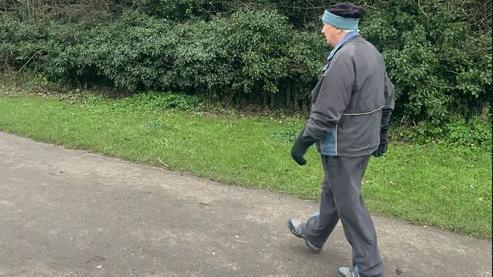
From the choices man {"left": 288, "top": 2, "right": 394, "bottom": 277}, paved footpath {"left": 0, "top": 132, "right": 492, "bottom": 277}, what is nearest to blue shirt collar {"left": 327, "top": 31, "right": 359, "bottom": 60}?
man {"left": 288, "top": 2, "right": 394, "bottom": 277}

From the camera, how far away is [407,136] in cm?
922

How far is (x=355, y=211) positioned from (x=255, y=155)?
12.0 feet

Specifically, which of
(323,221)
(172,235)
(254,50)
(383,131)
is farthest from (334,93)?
(254,50)

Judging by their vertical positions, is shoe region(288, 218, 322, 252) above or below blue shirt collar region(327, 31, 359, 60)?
below

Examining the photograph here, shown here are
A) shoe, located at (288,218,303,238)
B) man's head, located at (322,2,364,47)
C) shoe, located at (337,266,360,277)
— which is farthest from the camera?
shoe, located at (288,218,303,238)

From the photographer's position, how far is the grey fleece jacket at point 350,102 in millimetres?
3490

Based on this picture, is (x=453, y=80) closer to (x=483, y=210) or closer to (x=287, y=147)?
(x=287, y=147)

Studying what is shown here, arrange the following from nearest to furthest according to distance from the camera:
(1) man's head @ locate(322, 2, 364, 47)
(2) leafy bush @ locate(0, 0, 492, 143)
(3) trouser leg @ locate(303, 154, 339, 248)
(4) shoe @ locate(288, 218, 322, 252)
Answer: (1) man's head @ locate(322, 2, 364, 47), (3) trouser leg @ locate(303, 154, 339, 248), (4) shoe @ locate(288, 218, 322, 252), (2) leafy bush @ locate(0, 0, 492, 143)

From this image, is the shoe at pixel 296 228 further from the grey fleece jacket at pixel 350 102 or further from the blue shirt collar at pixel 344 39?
the blue shirt collar at pixel 344 39

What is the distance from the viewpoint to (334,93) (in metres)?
3.48

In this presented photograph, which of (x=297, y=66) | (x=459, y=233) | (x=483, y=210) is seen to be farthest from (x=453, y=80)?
(x=459, y=233)

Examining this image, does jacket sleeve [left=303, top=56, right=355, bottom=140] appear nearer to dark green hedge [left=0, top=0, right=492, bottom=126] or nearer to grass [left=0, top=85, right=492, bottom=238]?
grass [left=0, top=85, right=492, bottom=238]

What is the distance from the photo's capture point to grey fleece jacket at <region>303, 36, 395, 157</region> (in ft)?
11.5

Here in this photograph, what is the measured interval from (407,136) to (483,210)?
398 centimetres
